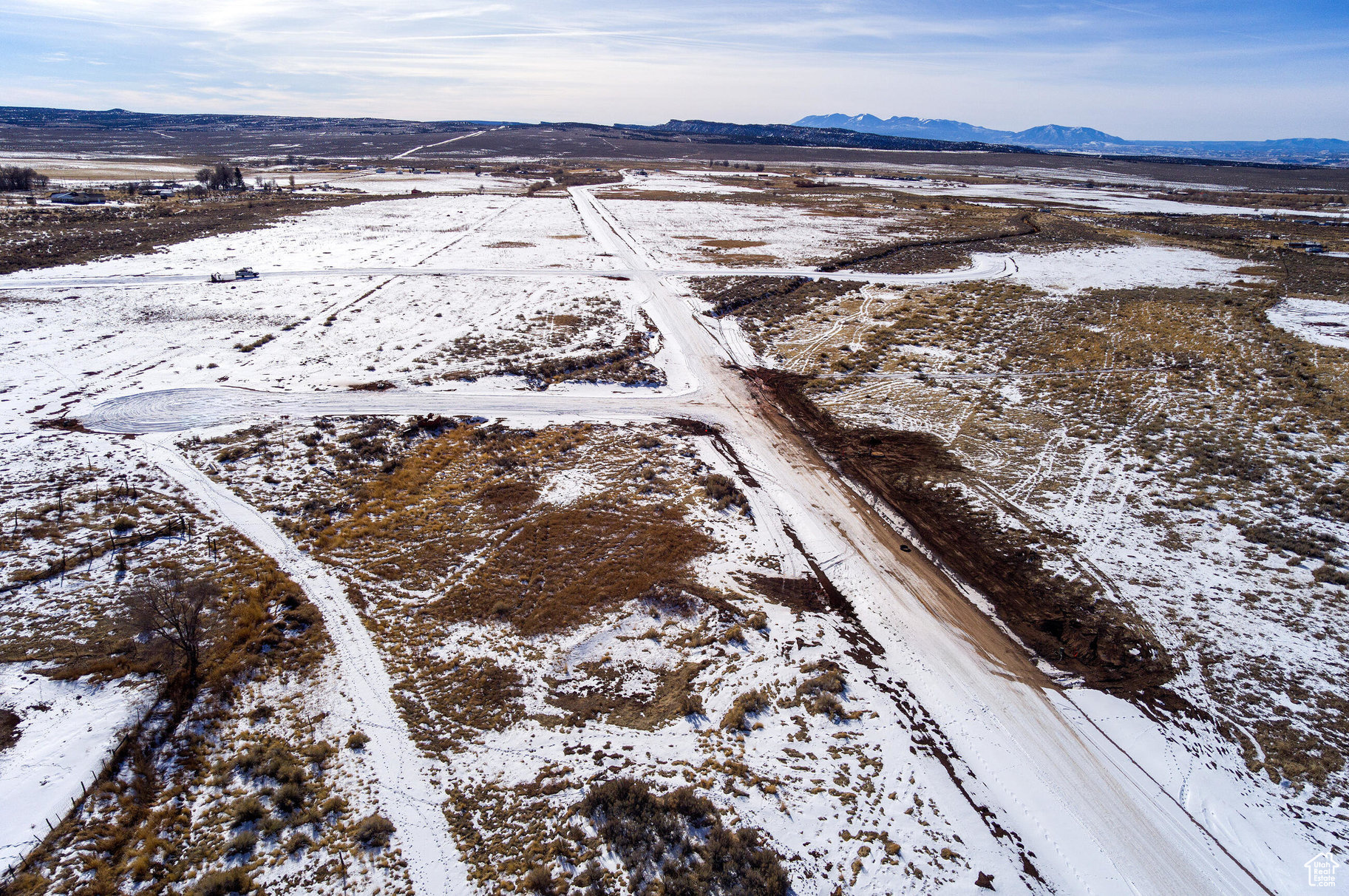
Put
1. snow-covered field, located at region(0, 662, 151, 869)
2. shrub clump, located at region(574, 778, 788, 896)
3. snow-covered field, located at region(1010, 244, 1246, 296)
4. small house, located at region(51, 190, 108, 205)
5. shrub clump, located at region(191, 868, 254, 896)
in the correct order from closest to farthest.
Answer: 1. shrub clump, located at region(191, 868, 254, 896)
2. shrub clump, located at region(574, 778, 788, 896)
3. snow-covered field, located at region(0, 662, 151, 869)
4. snow-covered field, located at region(1010, 244, 1246, 296)
5. small house, located at region(51, 190, 108, 205)

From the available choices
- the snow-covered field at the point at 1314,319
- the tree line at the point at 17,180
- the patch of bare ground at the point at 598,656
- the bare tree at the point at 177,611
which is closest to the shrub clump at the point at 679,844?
the patch of bare ground at the point at 598,656

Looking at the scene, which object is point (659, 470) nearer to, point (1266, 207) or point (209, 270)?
point (209, 270)

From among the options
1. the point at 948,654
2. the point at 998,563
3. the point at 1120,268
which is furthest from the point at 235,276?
the point at 1120,268

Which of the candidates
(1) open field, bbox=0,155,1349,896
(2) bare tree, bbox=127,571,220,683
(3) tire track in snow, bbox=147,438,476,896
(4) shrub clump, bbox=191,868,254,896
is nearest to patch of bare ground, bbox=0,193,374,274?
(1) open field, bbox=0,155,1349,896

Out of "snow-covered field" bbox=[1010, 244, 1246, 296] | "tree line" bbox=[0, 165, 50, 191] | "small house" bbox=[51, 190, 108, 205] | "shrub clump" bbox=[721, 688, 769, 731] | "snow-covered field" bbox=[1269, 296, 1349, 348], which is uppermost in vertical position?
"tree line" bbox=[0, 165, 50, 191]

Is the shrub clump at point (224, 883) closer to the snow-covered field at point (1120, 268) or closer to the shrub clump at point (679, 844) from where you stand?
the shrub clump at point (679, 844)

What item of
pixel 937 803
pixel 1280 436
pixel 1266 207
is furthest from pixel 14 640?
pixel 1266 207

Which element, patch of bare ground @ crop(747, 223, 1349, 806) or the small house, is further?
the small house

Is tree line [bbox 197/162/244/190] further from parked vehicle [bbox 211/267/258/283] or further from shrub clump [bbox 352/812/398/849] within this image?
shrub clump [bbox 352/812/398/849]
